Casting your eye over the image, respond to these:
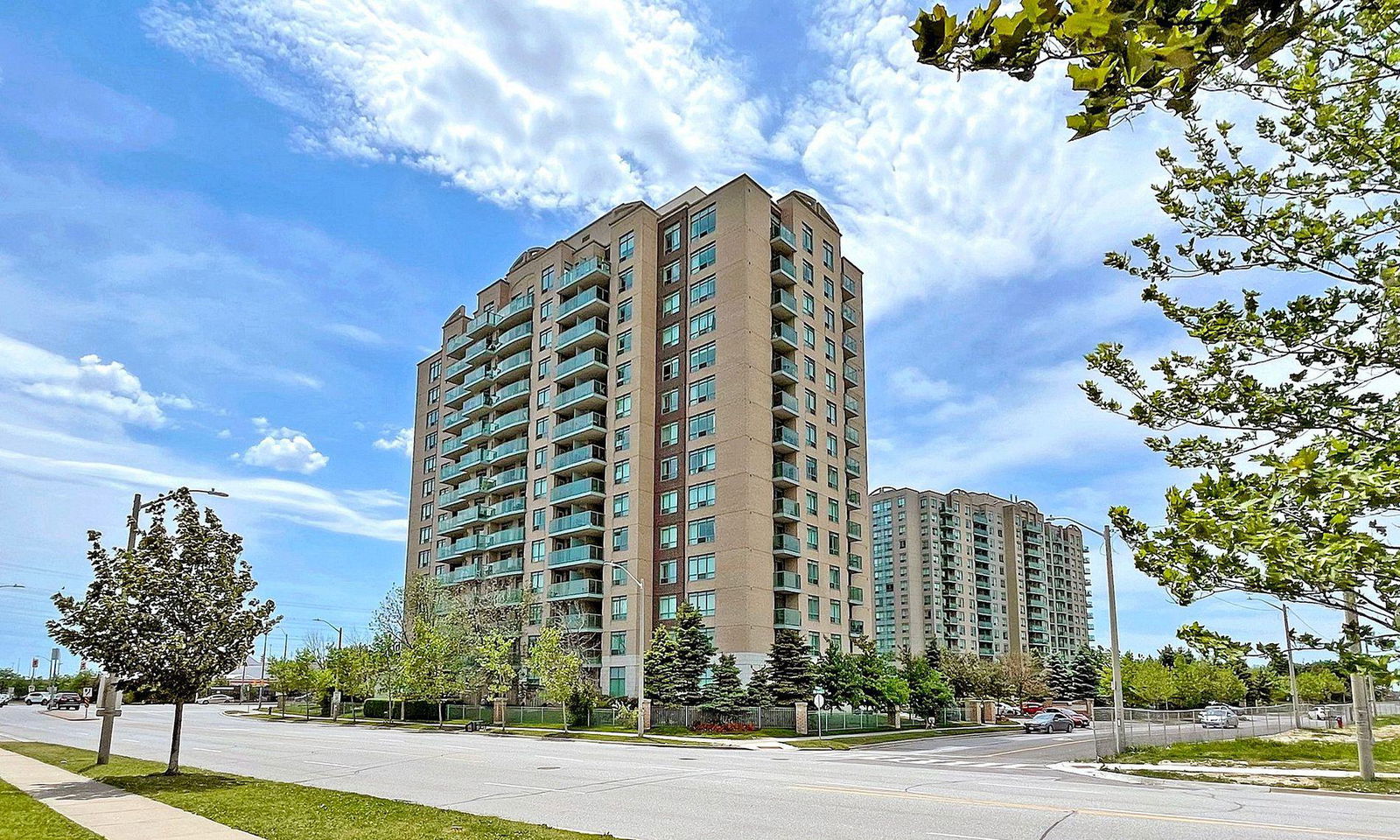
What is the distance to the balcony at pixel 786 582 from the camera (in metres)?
62.5

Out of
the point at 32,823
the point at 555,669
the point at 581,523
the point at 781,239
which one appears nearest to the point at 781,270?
the point at 781,239

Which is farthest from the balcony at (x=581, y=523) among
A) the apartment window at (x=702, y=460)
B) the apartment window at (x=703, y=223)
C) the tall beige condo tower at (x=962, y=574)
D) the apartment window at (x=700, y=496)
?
the tall beige condo tower at (x=962, y=574)

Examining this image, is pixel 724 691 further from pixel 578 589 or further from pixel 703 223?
pixel 703 223

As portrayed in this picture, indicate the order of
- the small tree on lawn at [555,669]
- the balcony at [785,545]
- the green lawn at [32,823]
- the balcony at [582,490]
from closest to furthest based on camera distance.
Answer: the green lawn at [32,823] → the small tree on lawn at [555,669] → the balcony at [785,545] → the balcony at [582,490]

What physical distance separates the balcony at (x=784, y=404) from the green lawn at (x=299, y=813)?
4642 centimetres

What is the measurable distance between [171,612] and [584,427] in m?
49.7

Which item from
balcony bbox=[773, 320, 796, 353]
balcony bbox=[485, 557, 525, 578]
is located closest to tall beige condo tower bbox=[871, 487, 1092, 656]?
balcony bbox=[485, 557, 525, 578]

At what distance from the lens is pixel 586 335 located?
73.4 m

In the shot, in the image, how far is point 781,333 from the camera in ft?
221

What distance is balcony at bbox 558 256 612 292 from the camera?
74.4 m

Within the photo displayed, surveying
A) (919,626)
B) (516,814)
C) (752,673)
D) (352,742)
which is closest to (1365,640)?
(516,814)

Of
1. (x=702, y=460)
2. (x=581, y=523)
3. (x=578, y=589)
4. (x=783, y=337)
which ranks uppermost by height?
(x=783, y=337)

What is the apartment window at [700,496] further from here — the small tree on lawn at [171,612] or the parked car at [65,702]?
the parked car at [65,702]

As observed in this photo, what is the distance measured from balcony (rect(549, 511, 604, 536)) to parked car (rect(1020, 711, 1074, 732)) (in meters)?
32.1
